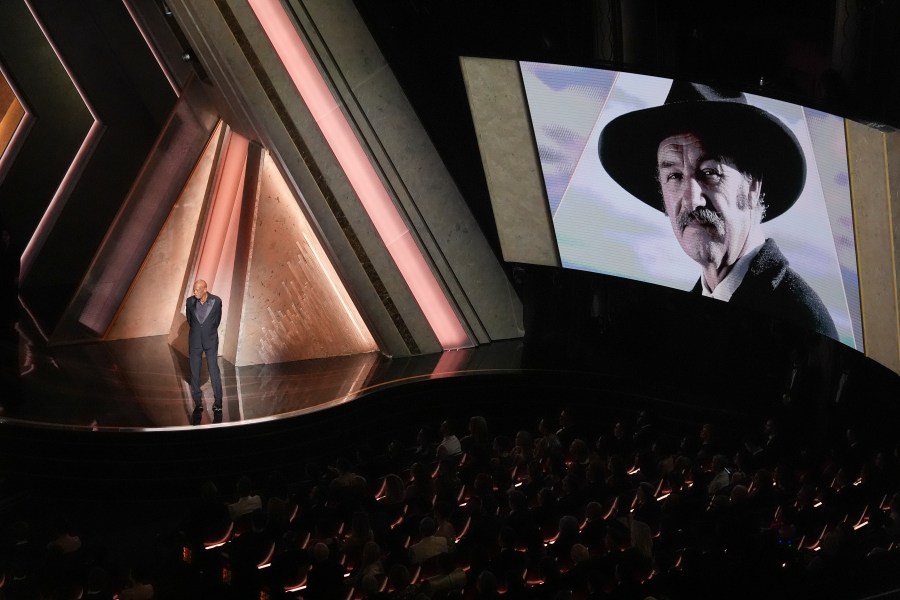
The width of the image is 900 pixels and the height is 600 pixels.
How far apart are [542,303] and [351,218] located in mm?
1983

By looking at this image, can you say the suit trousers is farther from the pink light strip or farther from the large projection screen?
the large projection screen

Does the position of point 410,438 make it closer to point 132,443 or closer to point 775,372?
point 132,443

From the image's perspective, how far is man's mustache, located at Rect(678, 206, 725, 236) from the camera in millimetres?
6734

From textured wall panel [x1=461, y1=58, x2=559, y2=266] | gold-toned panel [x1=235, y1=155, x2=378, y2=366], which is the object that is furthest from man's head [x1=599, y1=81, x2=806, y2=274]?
gold-toned panel [x1=235, y1=155, x2=378, y2=366]

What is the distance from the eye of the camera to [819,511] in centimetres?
479

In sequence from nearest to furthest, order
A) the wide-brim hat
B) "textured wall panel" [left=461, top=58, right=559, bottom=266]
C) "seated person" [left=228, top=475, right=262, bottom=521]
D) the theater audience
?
1. the theater audience
2. "seated person" [left=228, top=475, right=262, bottom=521]
3. the wide-brim hat
4. "textured wall panel" [left=461, top=58, right=559, bottom=266]

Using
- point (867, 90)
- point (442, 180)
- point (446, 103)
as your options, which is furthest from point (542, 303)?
point (867, 90)

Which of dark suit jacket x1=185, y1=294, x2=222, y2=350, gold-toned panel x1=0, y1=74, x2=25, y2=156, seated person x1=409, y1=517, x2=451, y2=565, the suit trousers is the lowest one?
seated person x1=409, y1=517, x2=451, y2=565

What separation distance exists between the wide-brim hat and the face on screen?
0.07 m

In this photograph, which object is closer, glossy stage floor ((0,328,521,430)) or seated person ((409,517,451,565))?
seated person ((409,517,451,565))

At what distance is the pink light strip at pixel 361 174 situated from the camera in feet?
26.2

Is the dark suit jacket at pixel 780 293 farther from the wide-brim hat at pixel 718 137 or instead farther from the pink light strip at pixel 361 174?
the pink light strip at pixel 361 174

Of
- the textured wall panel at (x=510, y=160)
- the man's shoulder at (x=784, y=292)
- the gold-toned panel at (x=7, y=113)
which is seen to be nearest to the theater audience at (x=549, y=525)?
the man's shoulder at (x=784, y=292)

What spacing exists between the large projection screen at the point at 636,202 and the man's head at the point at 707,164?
0.09 m
